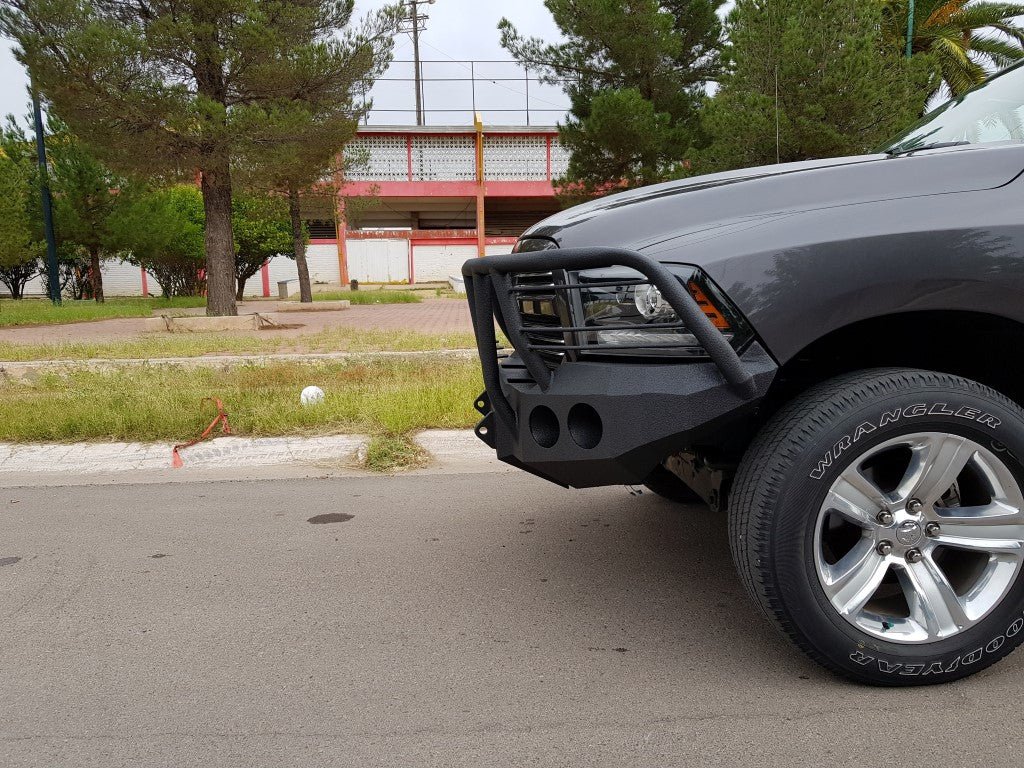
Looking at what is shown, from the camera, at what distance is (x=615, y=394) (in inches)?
90.5

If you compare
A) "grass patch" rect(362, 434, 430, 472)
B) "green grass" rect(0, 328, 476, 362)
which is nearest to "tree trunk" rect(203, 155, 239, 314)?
"green grass" rect(0, 328, 476, 362)

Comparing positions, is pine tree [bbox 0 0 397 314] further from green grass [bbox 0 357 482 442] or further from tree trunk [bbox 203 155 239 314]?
green grass [bbox 0 357 482 442]

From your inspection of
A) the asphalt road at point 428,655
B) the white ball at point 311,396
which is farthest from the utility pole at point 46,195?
the asphalt road at point 428,655

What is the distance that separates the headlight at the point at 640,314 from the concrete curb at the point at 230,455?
9.05 feet

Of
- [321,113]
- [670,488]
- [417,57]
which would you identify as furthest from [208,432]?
[417,57]

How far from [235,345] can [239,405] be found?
484 centimetres

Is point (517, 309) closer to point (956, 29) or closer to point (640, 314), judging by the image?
point (640, 314)

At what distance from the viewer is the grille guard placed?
7.22ft

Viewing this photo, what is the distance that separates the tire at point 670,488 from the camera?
363 cm

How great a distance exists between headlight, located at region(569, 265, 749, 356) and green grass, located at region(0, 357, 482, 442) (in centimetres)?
293

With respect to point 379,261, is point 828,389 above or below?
below

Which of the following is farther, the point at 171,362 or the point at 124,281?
the point at 124,281

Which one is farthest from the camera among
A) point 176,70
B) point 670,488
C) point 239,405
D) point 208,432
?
point 176,70

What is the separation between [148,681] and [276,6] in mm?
13154
